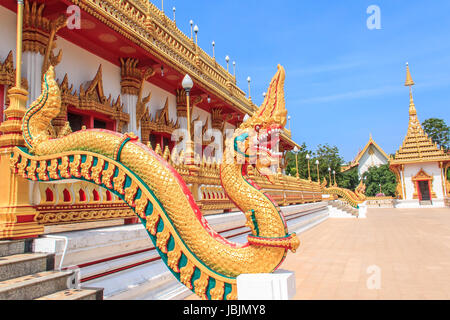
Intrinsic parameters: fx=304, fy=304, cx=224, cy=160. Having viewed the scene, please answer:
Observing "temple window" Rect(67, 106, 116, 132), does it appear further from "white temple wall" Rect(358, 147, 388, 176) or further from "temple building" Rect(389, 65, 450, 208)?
"white temple wall" Rect(358, 147, 388, 176)

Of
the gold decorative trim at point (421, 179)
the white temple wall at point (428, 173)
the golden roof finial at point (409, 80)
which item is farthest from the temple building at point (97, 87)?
the golden roof finial at point (409, 80)

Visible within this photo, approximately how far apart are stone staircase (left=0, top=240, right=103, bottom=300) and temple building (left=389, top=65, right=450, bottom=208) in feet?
110

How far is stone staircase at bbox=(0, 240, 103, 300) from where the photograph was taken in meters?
1.89

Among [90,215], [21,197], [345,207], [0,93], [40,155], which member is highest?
[0,93]

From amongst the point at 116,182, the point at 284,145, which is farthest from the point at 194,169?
the point at 284,145

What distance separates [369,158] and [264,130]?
166ft

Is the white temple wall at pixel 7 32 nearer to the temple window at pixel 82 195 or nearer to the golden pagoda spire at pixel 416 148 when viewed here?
the temple window at pixel 82 195

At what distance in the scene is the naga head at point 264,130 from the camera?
2.09 meters

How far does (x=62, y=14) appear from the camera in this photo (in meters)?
Answer: 5.78

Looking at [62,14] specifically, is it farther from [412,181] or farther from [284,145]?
[412,181]

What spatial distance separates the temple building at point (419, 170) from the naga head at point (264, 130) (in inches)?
1290

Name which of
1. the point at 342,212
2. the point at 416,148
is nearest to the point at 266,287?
the point at 342,212

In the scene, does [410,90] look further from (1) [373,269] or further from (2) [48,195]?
(2) [48,195]
